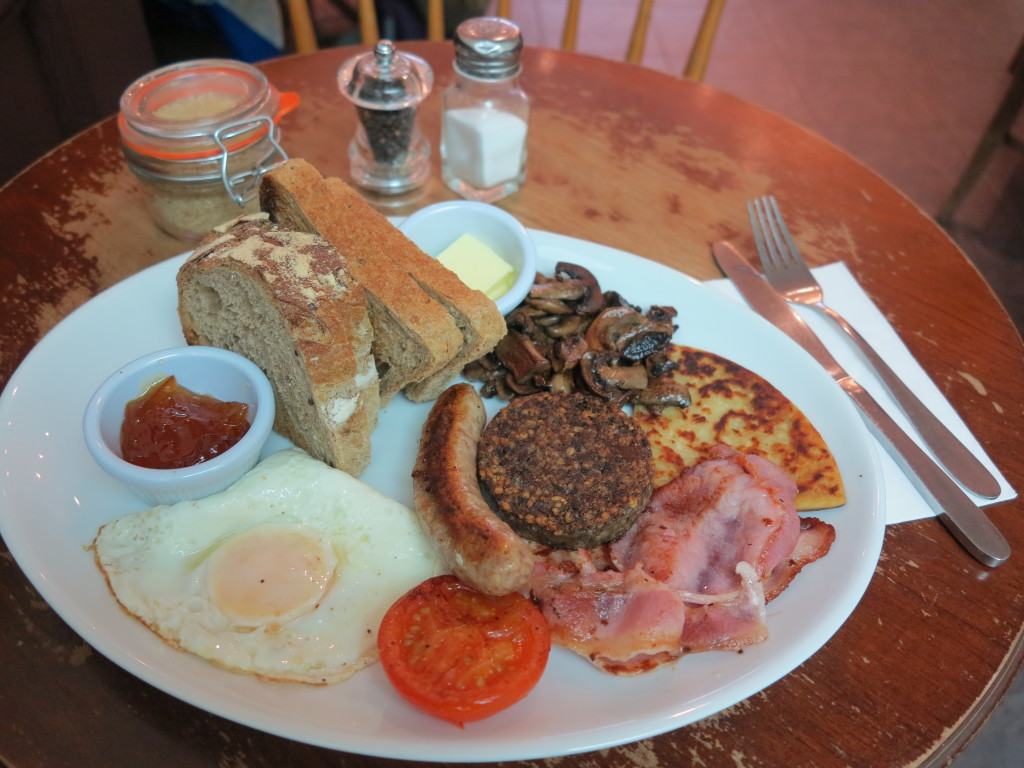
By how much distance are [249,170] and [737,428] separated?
1.64m

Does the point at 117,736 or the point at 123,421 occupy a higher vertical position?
the point at 123,421

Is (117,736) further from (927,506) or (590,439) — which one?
(927,506)

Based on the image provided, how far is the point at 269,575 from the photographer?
61.2 inches

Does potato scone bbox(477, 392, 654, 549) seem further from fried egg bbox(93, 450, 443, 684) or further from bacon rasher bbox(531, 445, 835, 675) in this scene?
fried egg bbox(93, 450, 443, 684)

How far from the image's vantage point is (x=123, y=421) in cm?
172

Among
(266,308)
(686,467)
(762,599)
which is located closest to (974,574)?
(762,599)

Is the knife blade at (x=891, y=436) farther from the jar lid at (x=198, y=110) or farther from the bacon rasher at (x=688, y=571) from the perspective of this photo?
the jar lid at (x=198, y=110)

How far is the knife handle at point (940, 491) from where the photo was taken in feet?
5.74

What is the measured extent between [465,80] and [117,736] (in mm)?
2089

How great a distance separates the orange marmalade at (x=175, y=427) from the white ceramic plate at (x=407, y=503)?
16 cm

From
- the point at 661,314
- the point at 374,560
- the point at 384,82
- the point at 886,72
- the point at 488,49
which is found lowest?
the point at 886,72

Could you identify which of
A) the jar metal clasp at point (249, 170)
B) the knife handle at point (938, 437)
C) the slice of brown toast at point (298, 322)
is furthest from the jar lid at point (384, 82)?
the knife handle at point (938, 437)

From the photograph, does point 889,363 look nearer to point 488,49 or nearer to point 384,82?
point 488,49

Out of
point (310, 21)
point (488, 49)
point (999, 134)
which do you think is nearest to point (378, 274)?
point (488, 49)
